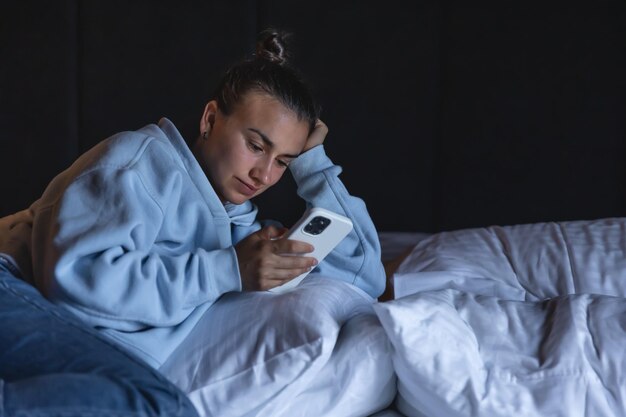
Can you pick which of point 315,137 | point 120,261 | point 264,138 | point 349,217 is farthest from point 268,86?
point 120,261

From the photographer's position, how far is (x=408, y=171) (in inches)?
80.5

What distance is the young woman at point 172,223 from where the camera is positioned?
3.30ft

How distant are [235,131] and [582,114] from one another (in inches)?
39.9

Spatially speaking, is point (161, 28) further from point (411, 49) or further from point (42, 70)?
point (411, 49)

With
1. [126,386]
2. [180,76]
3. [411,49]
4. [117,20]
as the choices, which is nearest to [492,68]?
[411,49]

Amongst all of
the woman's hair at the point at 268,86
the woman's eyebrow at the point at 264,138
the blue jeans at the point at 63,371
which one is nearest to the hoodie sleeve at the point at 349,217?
the woman's hair at the point at 268,86

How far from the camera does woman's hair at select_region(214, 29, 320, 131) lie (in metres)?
1.27

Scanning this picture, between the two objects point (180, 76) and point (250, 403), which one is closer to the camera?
point (250, 403)

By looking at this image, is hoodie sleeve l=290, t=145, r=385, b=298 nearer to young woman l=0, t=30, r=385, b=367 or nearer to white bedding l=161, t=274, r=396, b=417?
young woman l=0, t=30, r=385, b=367

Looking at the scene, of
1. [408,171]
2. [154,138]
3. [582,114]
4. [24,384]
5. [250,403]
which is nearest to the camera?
[24,384]

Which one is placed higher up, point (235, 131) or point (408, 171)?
point (235, 131)

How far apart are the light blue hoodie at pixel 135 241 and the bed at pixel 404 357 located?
6 cm

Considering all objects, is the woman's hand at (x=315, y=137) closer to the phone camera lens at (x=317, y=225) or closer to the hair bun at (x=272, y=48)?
the hair bun at (x=272, y=48)

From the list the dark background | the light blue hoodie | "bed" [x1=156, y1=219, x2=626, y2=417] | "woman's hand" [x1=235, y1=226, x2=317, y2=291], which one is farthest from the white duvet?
the dark background
